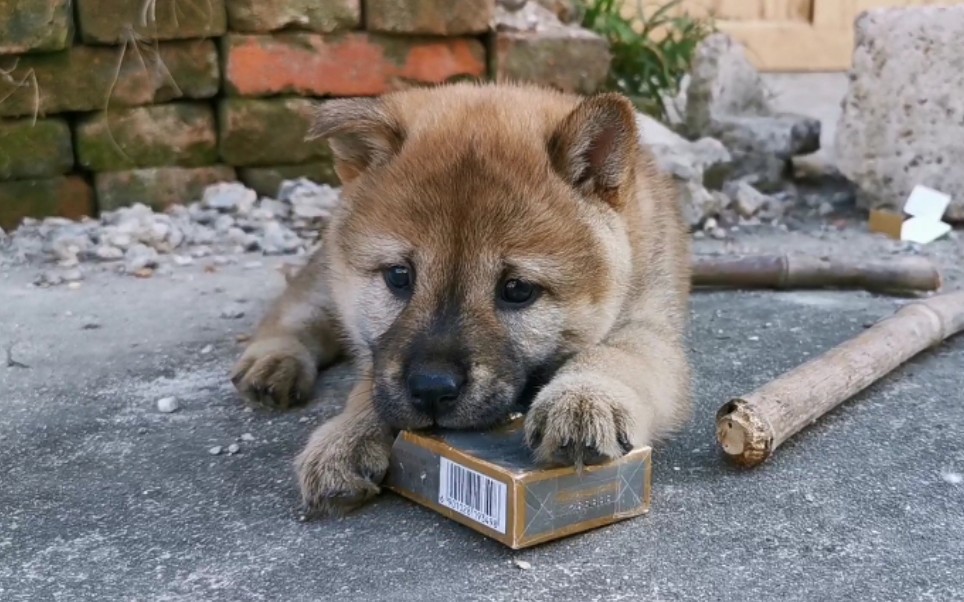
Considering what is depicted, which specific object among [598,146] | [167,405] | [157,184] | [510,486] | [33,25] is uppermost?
[33,25]

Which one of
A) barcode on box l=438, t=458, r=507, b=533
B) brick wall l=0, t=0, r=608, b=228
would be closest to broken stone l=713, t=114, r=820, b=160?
brick wall l=0, t=0, r=608, b=228

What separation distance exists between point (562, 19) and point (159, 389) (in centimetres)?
380

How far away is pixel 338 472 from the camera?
2.61 meters

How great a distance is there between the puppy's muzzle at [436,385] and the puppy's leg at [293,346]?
1002 mm

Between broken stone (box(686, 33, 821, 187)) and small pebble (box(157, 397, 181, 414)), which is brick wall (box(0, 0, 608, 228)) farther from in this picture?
small pebble (box(157, 397, 181, 414))

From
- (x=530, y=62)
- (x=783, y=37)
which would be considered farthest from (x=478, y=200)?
(x=783, y=37)

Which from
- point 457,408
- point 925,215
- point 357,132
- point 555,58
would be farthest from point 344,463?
point 925,215

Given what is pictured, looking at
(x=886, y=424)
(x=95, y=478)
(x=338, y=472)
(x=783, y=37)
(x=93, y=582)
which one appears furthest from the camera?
(x=783, y=37)

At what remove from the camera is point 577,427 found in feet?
7.88

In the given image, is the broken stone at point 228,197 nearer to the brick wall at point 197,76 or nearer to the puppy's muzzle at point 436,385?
the brick wall at point 197,76

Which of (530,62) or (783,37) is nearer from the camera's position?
(530,62)

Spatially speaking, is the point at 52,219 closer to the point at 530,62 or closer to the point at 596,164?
the point at 530,62

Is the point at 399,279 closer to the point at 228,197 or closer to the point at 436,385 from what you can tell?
the point at 436,385

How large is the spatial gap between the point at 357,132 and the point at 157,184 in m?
2.88
